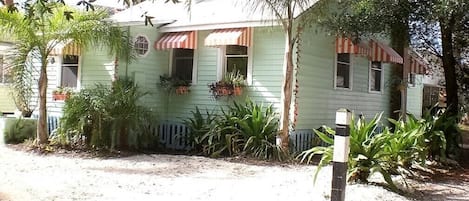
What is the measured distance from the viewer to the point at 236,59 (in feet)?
42.6

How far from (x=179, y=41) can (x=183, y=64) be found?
3.53 ft

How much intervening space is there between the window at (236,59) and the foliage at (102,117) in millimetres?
2427

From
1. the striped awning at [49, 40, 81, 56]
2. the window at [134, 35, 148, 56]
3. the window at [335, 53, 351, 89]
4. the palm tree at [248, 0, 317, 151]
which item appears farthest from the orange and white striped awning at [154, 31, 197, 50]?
the window at [335, 53, 351, 89]

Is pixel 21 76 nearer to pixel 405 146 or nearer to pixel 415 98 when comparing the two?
pixel 405 146

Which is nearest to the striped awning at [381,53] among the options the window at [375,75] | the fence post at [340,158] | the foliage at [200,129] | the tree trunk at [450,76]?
the window at [375,75]

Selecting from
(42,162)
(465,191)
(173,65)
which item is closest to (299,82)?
(173,65)

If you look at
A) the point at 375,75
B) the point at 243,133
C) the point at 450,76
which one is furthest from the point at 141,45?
the point at 450,76

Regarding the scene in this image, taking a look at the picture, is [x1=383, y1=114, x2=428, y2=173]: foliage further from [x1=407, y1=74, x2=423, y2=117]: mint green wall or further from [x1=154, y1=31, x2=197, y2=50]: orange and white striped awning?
[x1=407, y1=74, x2=423, y2=117]: mint green wall

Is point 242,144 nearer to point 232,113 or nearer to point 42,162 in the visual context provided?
point 232,113

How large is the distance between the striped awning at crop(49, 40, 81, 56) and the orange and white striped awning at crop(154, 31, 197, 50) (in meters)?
1.96

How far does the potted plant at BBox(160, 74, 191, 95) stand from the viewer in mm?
13422

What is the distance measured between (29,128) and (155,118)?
329cm

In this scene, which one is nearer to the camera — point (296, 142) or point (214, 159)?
point (214, 159)

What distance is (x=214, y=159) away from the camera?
1116cm
